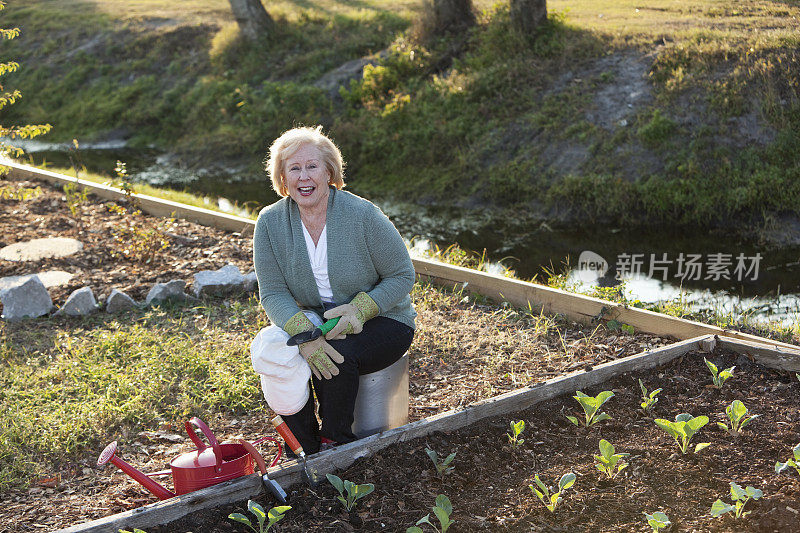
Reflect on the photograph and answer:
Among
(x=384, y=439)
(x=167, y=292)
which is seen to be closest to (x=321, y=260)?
(x=384, y=439)

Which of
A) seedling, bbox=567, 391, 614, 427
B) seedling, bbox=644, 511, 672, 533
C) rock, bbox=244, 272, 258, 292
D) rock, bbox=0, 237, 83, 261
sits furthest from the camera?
rock, bbox=0, 237, 83, 261

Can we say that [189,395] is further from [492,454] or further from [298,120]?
[298,120]

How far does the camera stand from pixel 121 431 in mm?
3570

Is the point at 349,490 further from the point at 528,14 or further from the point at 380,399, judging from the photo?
the point at 528,14

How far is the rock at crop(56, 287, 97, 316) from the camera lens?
498cm

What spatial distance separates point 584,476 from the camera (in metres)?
2.84

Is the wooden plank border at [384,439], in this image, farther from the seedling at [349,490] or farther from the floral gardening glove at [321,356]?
the floral gardening glove at [321,356]

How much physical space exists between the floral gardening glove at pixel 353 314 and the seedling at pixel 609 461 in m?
1.01

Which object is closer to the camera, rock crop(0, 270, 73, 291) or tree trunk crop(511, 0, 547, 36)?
rock crop(0, 270, 73, 291)

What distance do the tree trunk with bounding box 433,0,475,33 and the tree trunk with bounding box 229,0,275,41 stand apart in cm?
372

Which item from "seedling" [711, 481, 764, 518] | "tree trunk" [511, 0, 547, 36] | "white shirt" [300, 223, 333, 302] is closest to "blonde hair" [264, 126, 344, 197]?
"white shirt" [300, 223, 333, 302]

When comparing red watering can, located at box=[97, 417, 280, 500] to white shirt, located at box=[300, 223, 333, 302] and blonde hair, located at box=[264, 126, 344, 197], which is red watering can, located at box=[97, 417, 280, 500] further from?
blonde hair, located at box=[264, 126, 344, 197]

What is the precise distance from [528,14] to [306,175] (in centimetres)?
765

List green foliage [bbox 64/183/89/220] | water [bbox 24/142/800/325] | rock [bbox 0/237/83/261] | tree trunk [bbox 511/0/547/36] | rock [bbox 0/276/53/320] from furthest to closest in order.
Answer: tree trunk [bbox 511/0/547/36] → green foliage [bbox 64/183/89/220] → rock [bbox 0/237/83/261] → water [bbox 24/142/800/325] → rock [bbox 0/276/53/320]
